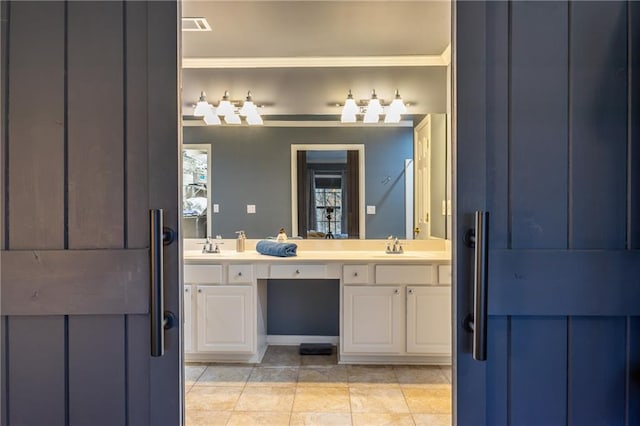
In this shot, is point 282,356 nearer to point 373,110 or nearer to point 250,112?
point 250,112

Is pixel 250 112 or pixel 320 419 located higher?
pixel 250 112

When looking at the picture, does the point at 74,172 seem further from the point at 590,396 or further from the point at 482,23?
the point at 590,396

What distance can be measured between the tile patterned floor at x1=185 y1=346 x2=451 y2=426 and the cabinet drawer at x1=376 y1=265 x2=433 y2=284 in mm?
674

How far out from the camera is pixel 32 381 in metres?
0.99

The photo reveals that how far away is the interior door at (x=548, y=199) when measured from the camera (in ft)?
3.08

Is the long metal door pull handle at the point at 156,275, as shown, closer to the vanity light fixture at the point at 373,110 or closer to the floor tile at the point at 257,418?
the floor tile at the point at 257,418

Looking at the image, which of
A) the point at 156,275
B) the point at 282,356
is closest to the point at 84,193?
the point at 156,275

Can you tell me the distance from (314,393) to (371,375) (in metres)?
0.48

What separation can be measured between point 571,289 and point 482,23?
2.57 ft

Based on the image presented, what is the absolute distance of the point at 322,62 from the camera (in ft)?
9.23

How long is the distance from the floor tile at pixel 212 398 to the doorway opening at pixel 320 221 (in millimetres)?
12

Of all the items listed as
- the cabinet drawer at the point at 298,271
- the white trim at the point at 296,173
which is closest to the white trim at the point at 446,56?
the white trim at the point at 296,173

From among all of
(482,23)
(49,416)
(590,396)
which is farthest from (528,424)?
(49,416)

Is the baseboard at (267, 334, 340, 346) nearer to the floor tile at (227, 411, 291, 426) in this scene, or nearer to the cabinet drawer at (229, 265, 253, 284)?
the cabinet drawer at (229, 265, 253, 284)
